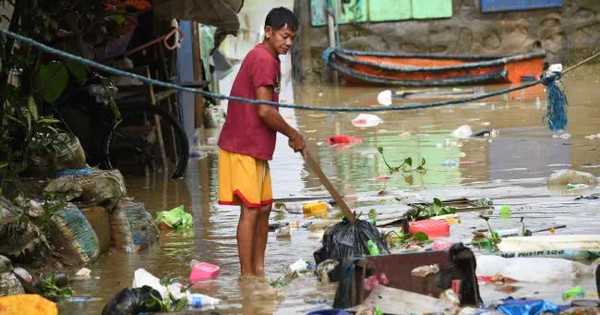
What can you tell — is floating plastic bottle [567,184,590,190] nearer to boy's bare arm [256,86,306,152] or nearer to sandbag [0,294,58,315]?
boy's bare arm [256,86,306,152]

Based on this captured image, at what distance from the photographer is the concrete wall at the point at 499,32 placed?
Result: 25.9m

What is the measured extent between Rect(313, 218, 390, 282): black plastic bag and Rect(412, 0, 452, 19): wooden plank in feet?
66.7

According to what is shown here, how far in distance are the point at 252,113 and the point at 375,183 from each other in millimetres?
3960

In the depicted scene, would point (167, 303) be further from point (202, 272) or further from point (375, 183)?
point (375, 183)

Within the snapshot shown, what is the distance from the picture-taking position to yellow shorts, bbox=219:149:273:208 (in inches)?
239

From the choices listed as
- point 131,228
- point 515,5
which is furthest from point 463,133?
point 515,5

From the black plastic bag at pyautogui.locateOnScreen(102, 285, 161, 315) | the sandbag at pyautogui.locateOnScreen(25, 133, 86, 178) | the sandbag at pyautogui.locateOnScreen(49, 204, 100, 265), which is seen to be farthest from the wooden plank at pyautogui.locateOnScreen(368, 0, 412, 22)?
the black plastic bag at pyautogui.locateOnScreen(102, 285, 161, 315)

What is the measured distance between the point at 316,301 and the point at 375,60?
759 inches

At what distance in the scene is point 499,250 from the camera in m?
6.42

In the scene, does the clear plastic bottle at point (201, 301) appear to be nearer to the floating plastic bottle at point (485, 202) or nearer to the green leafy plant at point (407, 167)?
the floating plastic bottle at point (485, 202)

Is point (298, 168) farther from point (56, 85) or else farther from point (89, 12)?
point (56, 85)

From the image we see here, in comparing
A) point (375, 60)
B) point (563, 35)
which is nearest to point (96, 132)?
point (375, 60)

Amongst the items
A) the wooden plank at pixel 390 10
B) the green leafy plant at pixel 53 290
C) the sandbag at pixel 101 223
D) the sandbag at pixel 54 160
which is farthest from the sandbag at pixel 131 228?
the wooden plank at pixel 390 10

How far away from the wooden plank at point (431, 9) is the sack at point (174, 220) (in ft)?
61.4
